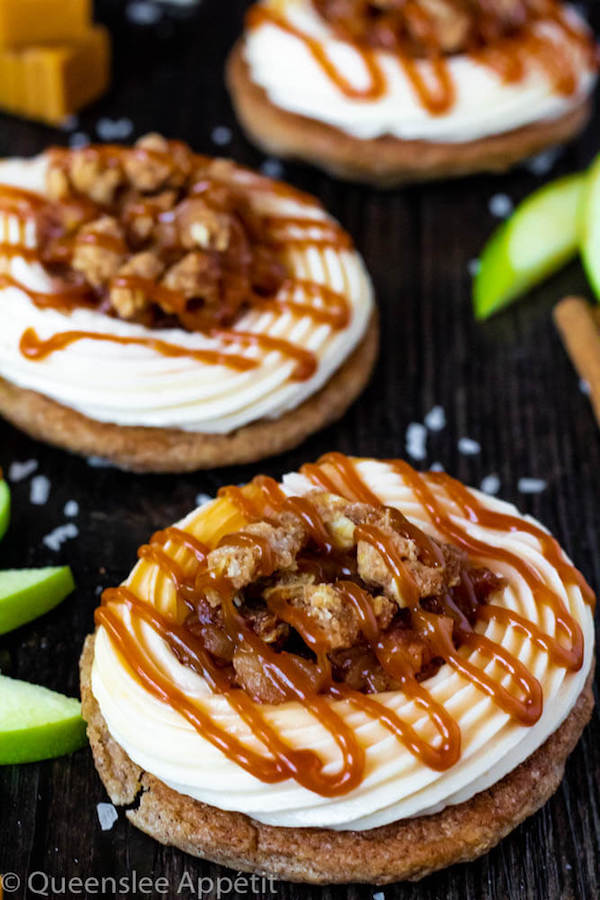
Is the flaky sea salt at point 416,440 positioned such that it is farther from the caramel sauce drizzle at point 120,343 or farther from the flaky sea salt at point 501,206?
the flaky sea salt at point 501,206

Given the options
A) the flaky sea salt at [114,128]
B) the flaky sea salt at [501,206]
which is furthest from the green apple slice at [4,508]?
the flaky sea salt at [501,206]

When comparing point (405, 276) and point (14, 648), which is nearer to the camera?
point (14, 648)

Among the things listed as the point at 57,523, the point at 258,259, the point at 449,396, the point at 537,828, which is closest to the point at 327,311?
the point at 258,259

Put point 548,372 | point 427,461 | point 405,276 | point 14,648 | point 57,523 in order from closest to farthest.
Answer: point 14,648, point 57,523, point 427,461, point 548,372, point 405,276

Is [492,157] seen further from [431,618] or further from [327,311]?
[431,618]

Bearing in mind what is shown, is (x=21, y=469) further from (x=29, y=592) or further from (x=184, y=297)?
(x=184, y=297)

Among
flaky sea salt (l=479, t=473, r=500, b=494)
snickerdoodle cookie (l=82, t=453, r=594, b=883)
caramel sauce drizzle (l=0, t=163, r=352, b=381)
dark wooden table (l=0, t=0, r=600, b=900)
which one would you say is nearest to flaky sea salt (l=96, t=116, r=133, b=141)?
dark wooden table (l=0, t=0, r=600, b=900)
